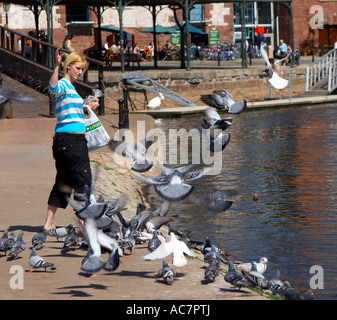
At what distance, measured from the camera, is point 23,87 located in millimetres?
22359

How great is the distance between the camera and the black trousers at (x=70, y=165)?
299 inches

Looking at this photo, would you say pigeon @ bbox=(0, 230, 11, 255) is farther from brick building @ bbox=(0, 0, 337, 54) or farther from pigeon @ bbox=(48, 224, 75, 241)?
brick building @ bbox=(0, 0, 337, 54)

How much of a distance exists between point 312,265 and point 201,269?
1.68 metres

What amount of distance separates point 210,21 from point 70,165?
42.6 m

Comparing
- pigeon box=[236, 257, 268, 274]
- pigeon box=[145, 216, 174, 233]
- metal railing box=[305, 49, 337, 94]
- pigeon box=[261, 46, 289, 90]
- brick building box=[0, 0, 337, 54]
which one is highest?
brick building box=[0, 0, 337, 54]

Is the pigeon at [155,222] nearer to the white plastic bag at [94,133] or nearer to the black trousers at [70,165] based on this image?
the black trousers at [70,165]

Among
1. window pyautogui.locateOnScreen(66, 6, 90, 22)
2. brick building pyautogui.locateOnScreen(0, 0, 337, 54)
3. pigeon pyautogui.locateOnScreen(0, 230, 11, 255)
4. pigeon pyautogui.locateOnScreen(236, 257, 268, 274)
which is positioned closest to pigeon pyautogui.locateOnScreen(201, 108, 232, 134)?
pigeon pyautogui.locateOnScreen(236, 257, 268, 274)

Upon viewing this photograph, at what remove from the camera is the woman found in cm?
750

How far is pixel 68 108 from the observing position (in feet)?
24.7

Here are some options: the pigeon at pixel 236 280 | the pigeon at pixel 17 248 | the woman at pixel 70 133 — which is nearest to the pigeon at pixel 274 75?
the woman at pixel 70 133

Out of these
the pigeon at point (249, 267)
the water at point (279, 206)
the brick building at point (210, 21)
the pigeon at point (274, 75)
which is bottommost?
the water at point (279, 206)

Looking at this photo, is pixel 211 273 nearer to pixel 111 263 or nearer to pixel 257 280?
pixel 257 280

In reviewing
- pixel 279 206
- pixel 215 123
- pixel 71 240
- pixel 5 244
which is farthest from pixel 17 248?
pixel 279 206
